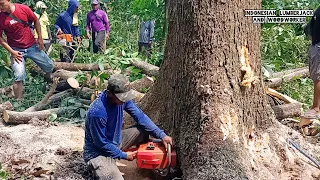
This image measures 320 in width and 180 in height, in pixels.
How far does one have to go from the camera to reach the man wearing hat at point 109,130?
12.1ft

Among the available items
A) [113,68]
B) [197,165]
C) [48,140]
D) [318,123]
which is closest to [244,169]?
[197,165]

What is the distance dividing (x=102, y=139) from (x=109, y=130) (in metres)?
0.16

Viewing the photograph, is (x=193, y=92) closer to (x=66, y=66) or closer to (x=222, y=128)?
(x=222, y=128)

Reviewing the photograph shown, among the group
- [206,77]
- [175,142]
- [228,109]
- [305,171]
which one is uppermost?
[206,77]

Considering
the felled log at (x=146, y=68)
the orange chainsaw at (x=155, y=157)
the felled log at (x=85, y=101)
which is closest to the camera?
the orange chainsaw at (x=155, y=157)

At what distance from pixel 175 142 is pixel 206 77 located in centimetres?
76

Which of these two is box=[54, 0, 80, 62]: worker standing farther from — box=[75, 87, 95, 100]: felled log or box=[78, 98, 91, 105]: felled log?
box=[78, 98, 91, 105]: felled log

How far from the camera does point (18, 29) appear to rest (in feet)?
19.3

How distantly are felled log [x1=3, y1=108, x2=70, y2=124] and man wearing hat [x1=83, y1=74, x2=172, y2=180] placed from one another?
1728 millimetres

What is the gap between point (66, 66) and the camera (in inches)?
275

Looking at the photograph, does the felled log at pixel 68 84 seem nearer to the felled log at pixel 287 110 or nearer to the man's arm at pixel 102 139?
the man's arm at pixel 102 139

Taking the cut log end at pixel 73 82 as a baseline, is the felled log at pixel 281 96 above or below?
below

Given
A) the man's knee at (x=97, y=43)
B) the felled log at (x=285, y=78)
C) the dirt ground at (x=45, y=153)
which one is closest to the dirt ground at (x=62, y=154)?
the dirt ground at (x=45, y=153)

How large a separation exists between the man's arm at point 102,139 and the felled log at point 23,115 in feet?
6.32
